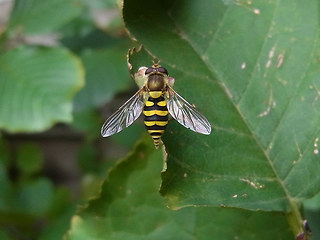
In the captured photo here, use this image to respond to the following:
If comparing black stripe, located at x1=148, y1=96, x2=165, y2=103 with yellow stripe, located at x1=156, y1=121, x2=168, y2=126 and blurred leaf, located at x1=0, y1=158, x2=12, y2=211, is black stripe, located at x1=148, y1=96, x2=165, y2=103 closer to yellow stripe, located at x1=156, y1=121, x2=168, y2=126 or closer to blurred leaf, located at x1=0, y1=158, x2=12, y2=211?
yellow stripe, located at x1=156, y1=121, x2=168, y2=126

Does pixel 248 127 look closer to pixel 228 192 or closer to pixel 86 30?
pixel 228 192

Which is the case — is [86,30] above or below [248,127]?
below

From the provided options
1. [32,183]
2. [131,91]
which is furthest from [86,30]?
[32,183]

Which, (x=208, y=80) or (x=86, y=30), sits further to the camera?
(x=86, y=30)

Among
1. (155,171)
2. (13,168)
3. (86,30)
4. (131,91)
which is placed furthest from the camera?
(13,168)

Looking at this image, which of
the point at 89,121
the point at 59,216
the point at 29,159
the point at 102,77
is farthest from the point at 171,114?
the point at 29,159

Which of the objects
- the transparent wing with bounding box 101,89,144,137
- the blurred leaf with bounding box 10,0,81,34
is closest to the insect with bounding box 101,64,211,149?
the transparent wing with bounding box 101,89,144,137
